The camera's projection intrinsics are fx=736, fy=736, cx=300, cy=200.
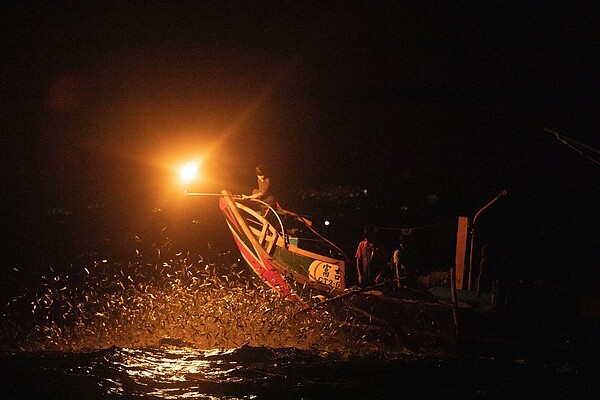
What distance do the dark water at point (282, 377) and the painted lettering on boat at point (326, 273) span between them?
51.9 inches

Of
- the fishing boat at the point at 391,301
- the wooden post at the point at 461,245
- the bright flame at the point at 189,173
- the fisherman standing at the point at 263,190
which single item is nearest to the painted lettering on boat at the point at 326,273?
the fishing boat at the point at 391,301

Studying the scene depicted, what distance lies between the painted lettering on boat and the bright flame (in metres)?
3.02

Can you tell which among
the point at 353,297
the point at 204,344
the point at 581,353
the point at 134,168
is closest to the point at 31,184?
the point at 134,168

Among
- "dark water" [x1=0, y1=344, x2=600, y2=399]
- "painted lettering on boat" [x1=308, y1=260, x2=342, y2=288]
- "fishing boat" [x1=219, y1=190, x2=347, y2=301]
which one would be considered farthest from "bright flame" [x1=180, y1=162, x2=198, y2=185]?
"dark water" [x1=0, y1=344, x2=600, y2=399]

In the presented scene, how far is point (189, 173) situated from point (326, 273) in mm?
3469

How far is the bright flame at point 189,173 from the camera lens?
14.2 m

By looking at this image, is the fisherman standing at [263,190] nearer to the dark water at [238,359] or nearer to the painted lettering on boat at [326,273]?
the dark water at [238,359]

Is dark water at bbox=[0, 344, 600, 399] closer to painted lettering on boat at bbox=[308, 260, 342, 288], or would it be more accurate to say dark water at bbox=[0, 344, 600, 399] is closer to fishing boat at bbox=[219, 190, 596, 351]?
fishing boat at bbox=[219, 190, 596, 351]

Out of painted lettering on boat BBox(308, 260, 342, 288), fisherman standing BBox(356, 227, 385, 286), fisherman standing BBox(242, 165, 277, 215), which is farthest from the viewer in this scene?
fisherman standing BBox(242, 165, 277, 215)

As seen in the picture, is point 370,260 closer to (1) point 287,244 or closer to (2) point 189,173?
(1) point 287,244

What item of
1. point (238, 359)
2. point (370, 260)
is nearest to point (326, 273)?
point (370, 260)

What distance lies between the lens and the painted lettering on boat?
1250 cm

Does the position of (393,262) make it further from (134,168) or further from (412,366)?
(134,168)

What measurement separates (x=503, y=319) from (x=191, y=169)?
6.56 meters
